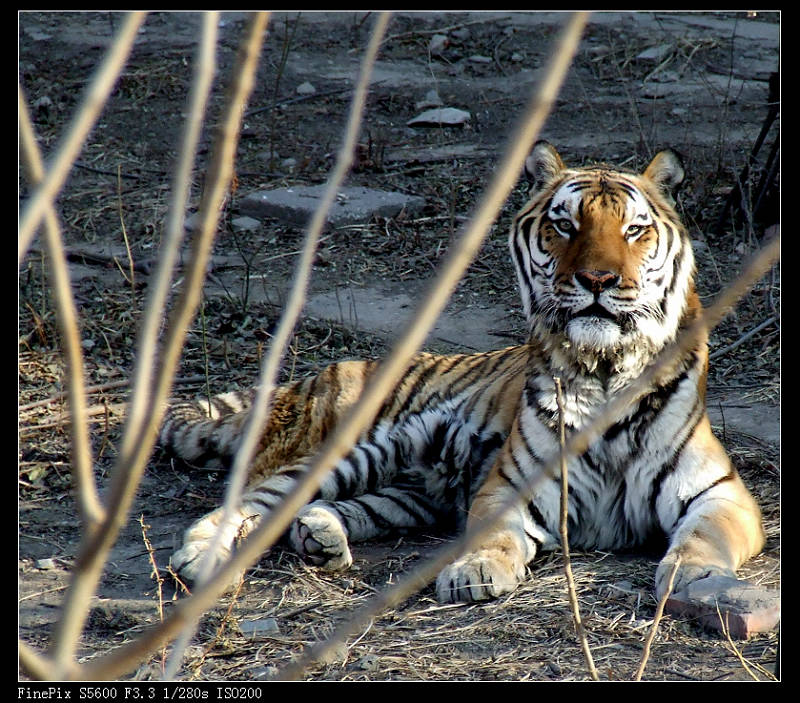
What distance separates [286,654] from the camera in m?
2.97

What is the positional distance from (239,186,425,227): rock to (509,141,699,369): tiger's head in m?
3.55

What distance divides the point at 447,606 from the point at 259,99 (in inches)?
299

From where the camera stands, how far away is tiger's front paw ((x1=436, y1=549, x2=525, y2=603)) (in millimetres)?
3285

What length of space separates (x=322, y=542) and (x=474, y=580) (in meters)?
0.62

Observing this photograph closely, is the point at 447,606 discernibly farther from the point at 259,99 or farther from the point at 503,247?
the point at 259,99

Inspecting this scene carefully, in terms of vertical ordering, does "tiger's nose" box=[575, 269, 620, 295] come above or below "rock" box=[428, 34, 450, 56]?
below

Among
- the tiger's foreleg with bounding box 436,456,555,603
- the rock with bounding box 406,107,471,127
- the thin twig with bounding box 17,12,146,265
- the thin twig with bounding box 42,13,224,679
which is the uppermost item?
the thin twig with bounding box 17,12,146,265

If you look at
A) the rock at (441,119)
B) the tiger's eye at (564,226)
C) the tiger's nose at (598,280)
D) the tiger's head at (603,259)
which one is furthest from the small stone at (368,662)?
the rock at (441,119)

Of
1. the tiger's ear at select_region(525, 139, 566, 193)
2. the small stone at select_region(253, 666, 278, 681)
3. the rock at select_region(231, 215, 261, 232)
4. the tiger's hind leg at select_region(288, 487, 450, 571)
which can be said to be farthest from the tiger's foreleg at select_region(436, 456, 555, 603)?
the rock at select_region(231, 215, 261, 232)

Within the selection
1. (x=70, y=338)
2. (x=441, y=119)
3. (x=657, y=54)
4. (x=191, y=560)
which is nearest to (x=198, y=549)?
(x=191, y=560)

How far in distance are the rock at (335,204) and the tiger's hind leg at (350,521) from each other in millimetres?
3636

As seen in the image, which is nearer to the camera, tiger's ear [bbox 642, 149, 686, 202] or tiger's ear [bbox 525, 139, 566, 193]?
tiger's ear [bbox 642, 149, 686, 202]

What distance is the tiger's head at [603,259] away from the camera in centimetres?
351

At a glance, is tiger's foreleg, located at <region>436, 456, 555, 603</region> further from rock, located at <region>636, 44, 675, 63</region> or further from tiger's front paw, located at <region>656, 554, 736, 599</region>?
rock, located at <region>636, 44, 675, 63</region>
